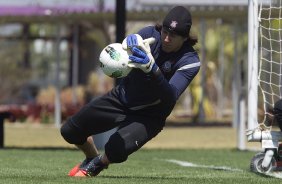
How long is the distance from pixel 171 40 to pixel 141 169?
329cm

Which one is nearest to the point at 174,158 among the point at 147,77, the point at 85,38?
the point at 147,77

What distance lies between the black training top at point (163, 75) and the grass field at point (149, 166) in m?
0.77

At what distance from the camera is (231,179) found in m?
10.8

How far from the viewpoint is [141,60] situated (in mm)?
9477

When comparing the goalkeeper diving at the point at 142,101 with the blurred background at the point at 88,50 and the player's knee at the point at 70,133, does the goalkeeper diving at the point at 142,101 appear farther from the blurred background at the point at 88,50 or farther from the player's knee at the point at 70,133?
the blurred background at the point at 88,50

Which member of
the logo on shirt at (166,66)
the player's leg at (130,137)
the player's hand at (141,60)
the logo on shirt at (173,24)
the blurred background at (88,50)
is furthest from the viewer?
the blurred background at (88,50)

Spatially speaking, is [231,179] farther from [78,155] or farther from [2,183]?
[78,155]

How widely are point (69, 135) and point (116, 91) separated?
67cm

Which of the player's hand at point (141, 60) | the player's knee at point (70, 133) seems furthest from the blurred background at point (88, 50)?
the player's hand at point (141, 60)

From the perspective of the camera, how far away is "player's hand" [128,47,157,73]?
947 centimetres

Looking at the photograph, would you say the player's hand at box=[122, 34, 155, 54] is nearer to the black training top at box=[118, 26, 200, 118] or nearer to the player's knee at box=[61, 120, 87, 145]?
the black training top at box=[118, 26, 200, 118]

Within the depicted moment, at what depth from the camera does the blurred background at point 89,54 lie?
2791 cm

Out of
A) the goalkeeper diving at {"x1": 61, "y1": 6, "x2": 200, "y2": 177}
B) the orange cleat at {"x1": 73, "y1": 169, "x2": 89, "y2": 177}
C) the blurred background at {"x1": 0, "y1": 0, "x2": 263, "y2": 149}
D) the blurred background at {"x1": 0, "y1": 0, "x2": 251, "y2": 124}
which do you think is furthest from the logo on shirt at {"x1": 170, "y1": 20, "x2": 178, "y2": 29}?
the blurred background at {"x1": 0, "y1": 0, "x2": 251, "y2": 124}

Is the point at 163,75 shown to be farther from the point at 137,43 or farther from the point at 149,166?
the point at 149,166
